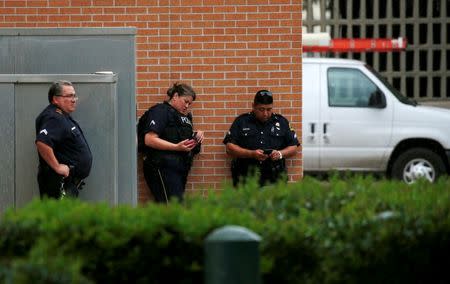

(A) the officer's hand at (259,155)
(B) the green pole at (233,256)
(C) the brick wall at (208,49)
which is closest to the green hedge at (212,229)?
(B) the green pole at (233,256)

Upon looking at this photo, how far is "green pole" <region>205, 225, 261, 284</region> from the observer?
5.58 meters

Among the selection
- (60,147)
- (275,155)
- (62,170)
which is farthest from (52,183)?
(275,155)

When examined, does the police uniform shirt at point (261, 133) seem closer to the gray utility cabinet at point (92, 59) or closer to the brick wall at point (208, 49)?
the brick wall at point (208, 49)

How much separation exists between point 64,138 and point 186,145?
1.81 metres

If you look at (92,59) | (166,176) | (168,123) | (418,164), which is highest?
(92,59)

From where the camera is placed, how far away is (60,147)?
10688 millimetres

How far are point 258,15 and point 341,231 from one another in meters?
6.99

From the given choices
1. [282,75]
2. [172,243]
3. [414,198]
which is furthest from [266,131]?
[172,243]

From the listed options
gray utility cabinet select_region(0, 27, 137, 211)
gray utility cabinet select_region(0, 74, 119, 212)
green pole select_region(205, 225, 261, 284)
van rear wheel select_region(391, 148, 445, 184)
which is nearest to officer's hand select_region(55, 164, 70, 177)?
gray utility cabinet select_region(0, 74, 119, 212)

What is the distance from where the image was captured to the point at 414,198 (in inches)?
267

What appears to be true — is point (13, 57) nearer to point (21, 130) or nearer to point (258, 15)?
point (21, 130)

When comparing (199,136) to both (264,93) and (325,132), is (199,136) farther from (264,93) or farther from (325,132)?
(325,132)

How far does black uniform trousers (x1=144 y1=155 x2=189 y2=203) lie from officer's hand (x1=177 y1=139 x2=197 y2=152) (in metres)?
0.13

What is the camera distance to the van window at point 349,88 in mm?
18781
